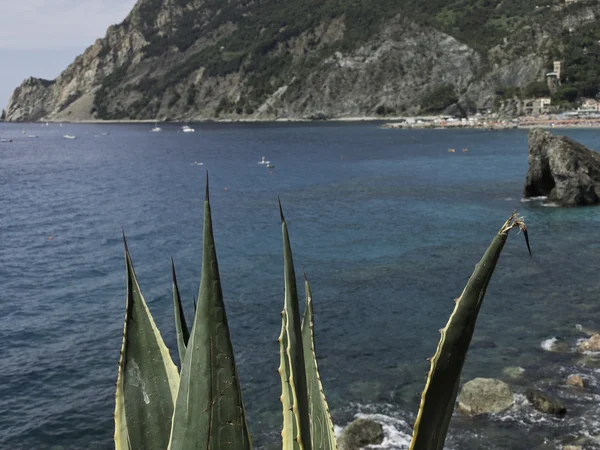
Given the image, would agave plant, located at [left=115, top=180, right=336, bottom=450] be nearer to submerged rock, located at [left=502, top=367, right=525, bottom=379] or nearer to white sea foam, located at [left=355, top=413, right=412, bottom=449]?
white sea foam, located at [left=355, top=413, right=412, bottom=449]

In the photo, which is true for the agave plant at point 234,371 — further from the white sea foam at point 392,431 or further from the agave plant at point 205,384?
the white sea foam at point 392,431

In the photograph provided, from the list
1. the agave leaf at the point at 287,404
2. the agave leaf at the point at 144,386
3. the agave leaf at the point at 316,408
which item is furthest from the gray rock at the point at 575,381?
the agave leaf at the point at 287,404

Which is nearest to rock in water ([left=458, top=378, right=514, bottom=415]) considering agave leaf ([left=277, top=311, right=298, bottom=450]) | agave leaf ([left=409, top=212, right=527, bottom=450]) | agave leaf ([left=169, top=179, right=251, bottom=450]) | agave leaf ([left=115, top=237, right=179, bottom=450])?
agave leaf ([left=115, top=237, right=179, bottom=450])

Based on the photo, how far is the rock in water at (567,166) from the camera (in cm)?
3117

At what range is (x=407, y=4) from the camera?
17088cm

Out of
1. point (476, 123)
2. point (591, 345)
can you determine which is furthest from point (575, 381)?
point (476, 123)

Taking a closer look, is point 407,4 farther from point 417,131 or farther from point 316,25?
point 417,131

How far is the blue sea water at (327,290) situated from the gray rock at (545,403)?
22cm

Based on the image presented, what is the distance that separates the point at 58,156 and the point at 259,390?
82239mm

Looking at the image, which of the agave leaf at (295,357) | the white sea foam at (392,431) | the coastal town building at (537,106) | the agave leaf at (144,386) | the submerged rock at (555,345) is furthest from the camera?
the coastal town building at (537,106)

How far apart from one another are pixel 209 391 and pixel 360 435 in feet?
32.2

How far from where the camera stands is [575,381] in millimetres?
12844

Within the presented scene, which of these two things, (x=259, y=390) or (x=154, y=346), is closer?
(x=154, y=346)

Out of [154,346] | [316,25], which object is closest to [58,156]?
[154,346]
